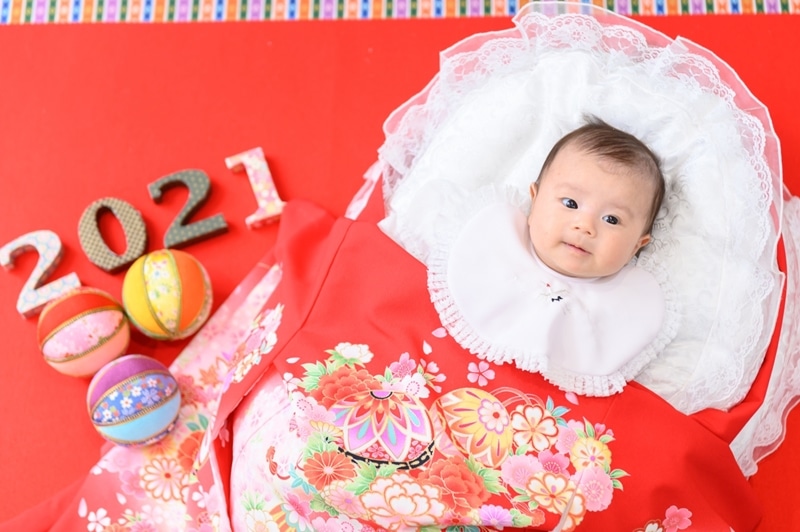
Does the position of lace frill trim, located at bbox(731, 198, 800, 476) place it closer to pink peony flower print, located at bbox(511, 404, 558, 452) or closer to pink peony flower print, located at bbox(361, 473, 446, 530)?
pink peony flower print, located at bbox(511, 404, 558, 452)

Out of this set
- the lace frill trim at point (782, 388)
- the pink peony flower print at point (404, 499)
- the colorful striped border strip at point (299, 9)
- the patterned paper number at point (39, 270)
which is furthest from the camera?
the colorful striped border strip at point (299, 9)

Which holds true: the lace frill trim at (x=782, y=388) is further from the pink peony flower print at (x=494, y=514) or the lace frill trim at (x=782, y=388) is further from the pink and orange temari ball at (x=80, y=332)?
the pink and orange temari ball at (x=80, y=332)

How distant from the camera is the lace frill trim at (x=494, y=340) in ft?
4.08

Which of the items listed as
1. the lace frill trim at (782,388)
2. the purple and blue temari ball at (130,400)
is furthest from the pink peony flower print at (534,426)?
the purple and blue temari ball at (130,400)

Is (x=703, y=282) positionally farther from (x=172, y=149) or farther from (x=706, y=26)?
(x=172, y=149)

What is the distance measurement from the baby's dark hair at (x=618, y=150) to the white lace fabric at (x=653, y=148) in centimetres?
8

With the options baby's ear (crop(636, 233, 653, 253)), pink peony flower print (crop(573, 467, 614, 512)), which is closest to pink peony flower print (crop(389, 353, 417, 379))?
pink peony flower print (crop(573, 467, 614, 512))

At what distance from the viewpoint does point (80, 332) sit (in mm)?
1400

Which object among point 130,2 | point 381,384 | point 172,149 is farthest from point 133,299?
point 130,2

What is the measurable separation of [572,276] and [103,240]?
0.95 meters

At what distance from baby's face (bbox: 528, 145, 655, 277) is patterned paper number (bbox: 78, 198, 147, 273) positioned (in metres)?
0.83

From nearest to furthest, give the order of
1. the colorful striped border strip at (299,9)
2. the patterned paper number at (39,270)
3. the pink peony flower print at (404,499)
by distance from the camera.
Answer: the pink peony flower print at (404,499) → the patterned paper number at (39,270) → the colorful striped border strip at (299,9)

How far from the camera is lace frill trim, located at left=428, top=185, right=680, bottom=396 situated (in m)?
1.24

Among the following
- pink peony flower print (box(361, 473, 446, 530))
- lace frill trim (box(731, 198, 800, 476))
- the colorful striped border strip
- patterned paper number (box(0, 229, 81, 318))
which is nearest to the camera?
pink peony flower print (box(361, 473, 446, 530))
